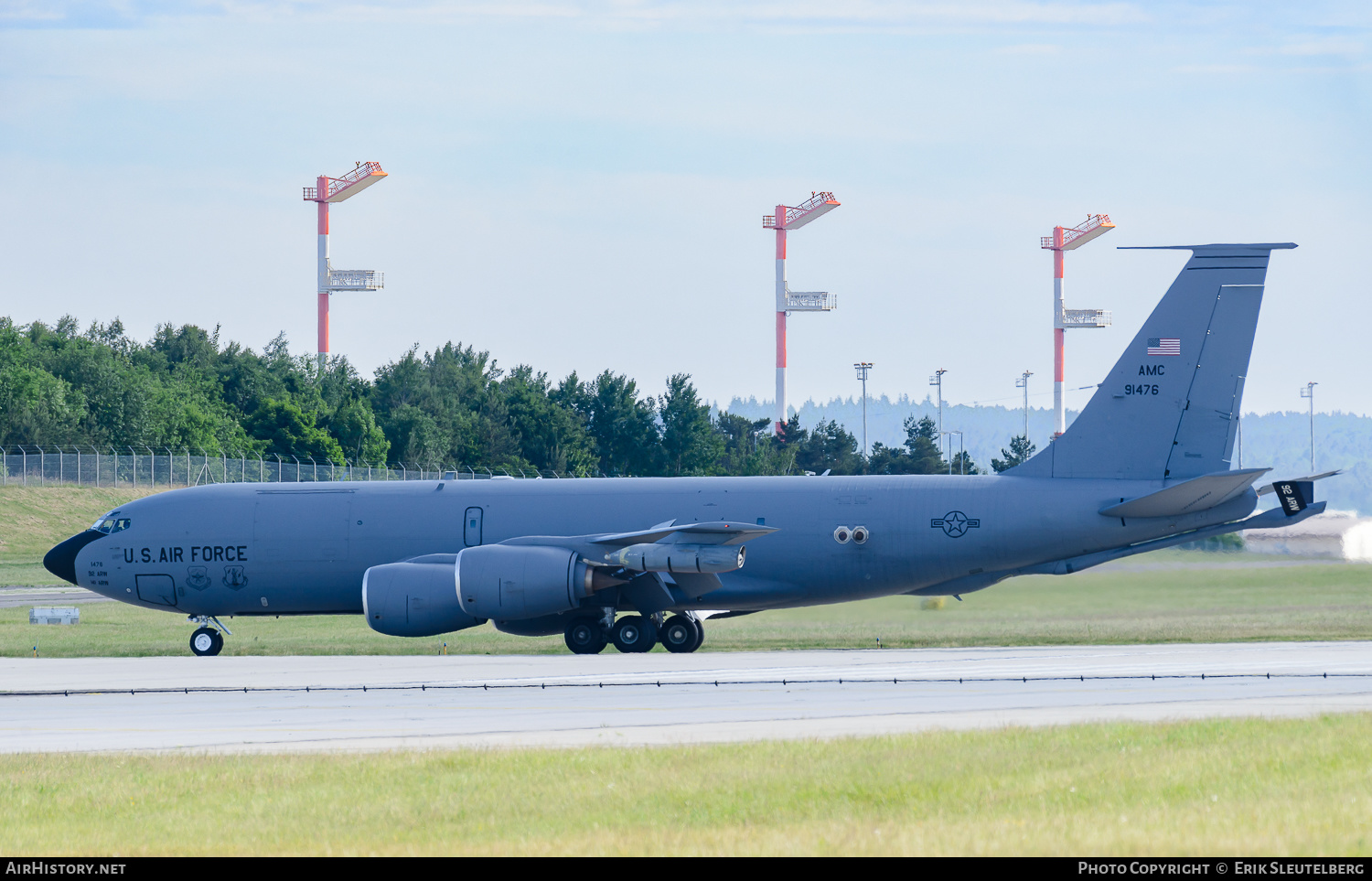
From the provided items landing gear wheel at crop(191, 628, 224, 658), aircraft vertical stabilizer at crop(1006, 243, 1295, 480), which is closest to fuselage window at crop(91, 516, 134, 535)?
landing gear wheel at crop(191, 628, 224, 658)

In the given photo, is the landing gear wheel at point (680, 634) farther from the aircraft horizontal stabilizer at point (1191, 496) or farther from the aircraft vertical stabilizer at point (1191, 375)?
the aircraft horizontal stabilizer at point (1191, 496)

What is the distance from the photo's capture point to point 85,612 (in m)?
44.1

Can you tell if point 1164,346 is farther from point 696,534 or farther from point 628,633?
point 628,633

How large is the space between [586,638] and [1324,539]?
17134 millimetres

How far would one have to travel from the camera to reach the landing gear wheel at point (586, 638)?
29719mm

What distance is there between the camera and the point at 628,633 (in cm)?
2964

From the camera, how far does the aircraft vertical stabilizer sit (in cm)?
2797

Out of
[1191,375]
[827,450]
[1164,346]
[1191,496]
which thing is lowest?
[1191,496]

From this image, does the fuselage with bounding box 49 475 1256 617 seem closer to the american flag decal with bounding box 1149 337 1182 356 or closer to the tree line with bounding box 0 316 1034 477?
the american flag decal with bounding box 1149 337 1182 356

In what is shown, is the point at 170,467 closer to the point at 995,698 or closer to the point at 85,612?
the point at 85,612

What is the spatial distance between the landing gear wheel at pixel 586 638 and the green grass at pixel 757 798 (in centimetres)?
1543

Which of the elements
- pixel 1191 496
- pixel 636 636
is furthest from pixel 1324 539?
pixel 636 636

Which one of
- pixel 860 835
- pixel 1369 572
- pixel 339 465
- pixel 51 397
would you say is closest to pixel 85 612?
pixel 1369 572

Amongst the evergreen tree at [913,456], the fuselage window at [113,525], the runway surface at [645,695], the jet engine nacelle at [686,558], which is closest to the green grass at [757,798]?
the runway surface at [645,695]
